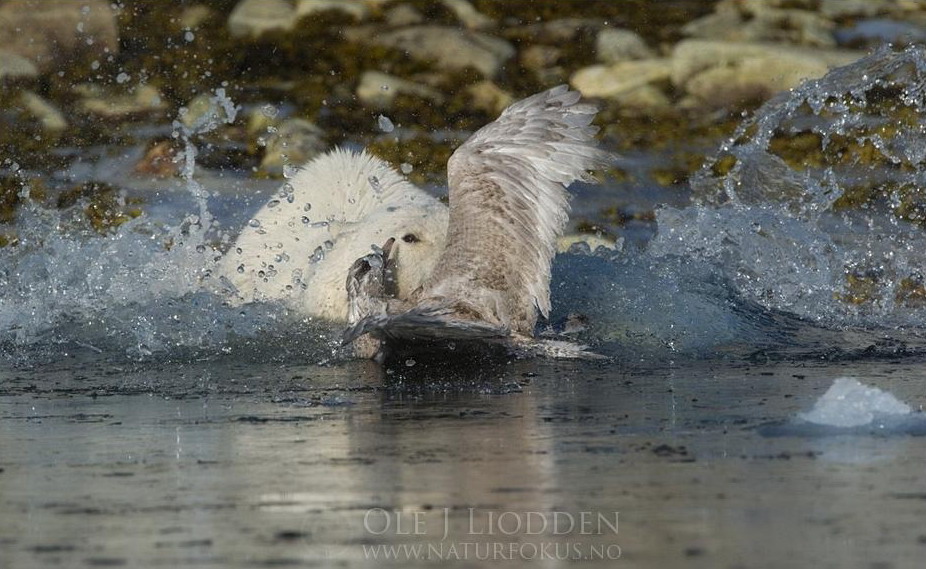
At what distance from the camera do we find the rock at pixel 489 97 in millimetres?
16688

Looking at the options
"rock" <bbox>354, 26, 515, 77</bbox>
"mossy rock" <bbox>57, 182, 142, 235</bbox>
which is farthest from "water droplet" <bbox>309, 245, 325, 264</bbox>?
"rock" <bbox>354, 26, 515, 77</bbox>

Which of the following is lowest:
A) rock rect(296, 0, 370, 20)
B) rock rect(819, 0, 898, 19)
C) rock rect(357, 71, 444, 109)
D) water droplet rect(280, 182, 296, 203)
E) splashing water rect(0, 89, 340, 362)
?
splashing water rect(0, 89, 340, 362)

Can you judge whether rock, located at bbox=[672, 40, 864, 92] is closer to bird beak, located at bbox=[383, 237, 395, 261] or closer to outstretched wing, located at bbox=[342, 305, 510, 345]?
bird beak, located at bbox=[383, 237, 395, 261]

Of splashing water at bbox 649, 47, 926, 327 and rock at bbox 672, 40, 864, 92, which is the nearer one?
splashing water at bbox 649, 47, 926, 327

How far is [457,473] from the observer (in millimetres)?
5367

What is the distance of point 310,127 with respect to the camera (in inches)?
641

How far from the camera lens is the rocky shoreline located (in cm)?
1614

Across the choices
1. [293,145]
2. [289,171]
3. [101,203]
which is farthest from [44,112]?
[289,171]

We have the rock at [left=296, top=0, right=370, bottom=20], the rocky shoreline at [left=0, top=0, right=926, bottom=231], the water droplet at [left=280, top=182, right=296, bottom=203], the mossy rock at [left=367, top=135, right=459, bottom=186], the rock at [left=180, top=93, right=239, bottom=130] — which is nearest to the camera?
the water droplet at [left=280, top=182, right=296, bottom=203]

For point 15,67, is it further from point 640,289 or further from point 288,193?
point 640,289

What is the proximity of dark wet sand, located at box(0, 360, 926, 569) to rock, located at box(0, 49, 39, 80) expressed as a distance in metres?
10.0

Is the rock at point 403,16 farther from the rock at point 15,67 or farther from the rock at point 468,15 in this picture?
the rock at point 15,67

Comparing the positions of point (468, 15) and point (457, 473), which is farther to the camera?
point (468, 15)

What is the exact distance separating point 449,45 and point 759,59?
3.02 meters
